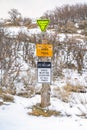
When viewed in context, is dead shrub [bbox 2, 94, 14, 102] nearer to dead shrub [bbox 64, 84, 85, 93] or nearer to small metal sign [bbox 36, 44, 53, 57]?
small metal sign [bbox 36, 44, 53, 57]

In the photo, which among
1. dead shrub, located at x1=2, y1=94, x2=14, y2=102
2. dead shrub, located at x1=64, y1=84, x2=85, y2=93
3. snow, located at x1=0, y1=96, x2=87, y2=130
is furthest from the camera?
dead shrub, located at x1=64, y1=84, x2=85, y2=93

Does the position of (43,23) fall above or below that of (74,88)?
above

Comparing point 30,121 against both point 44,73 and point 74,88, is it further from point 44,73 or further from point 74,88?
point 74,88

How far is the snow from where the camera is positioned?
7336mm

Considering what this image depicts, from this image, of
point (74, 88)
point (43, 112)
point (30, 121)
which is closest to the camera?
point (30, 121)

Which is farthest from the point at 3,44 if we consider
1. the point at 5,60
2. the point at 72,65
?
the point at 72,65

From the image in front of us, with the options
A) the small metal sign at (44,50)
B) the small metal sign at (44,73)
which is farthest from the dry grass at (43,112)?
the small metal sign at (44,50)

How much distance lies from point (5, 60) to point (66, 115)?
4950 mm

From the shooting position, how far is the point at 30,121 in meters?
7.72

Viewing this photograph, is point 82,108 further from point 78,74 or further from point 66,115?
point 78,74

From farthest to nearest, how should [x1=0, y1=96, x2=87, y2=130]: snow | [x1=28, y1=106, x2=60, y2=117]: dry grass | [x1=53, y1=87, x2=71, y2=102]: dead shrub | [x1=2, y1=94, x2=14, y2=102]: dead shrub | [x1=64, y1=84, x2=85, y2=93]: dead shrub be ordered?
[x1=64, y1=84, x2=85, y2=93]: dead shrub, [x1=53, y1=87, x2=71, y2=102]: dead shrub, [x1=2, y1=94, x2=14, y2=102]: dead shrub, [x1=28, y1=106, x2=60, y2=117]: dry grass, [x1=0, y1=96, x2=87, y2=130]: snow

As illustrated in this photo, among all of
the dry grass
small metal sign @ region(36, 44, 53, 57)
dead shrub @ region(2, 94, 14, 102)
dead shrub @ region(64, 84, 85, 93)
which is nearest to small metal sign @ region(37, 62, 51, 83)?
small metal sign @ region(36, 44, 53, 57)

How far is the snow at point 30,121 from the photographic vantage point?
7336mm

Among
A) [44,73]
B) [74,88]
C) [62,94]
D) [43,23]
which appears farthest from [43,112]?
[74,88]
